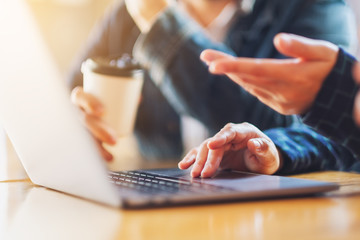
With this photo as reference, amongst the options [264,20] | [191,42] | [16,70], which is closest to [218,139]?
[16,70]

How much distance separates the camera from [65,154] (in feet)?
1.34

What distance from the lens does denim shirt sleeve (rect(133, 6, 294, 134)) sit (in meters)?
1.01

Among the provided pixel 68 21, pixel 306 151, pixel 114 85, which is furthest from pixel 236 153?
pixel 68 21

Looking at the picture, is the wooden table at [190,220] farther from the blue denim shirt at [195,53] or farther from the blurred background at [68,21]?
the blurred background at [68,21]

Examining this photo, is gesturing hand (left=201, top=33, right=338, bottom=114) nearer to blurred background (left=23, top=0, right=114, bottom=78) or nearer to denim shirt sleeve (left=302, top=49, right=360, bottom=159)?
denim shirt sleeve (left=302, top=49, right=360, bottom=159)

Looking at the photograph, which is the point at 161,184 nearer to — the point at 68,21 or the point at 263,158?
the point at 263,158

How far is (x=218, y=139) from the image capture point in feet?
1.99

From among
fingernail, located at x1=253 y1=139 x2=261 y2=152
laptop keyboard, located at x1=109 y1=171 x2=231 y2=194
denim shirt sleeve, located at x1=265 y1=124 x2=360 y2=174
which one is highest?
laptop keyboard, located at x1=109 y1=171 x2=231 y2=194

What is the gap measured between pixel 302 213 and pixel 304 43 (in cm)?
28

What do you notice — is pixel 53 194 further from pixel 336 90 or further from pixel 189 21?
pixel 189 21

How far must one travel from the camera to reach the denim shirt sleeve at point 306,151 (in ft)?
2.41

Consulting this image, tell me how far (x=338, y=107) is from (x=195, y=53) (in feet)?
1.37

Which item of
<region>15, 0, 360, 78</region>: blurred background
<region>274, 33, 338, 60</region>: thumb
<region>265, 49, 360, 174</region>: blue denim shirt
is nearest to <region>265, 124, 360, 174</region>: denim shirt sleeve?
<region>265, 49, 360, 174</region>: blue denim shirt

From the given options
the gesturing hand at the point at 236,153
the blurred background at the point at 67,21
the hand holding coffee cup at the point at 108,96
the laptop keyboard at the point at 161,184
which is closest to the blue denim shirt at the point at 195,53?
the hand holding coffee cup at the point at 108,96
